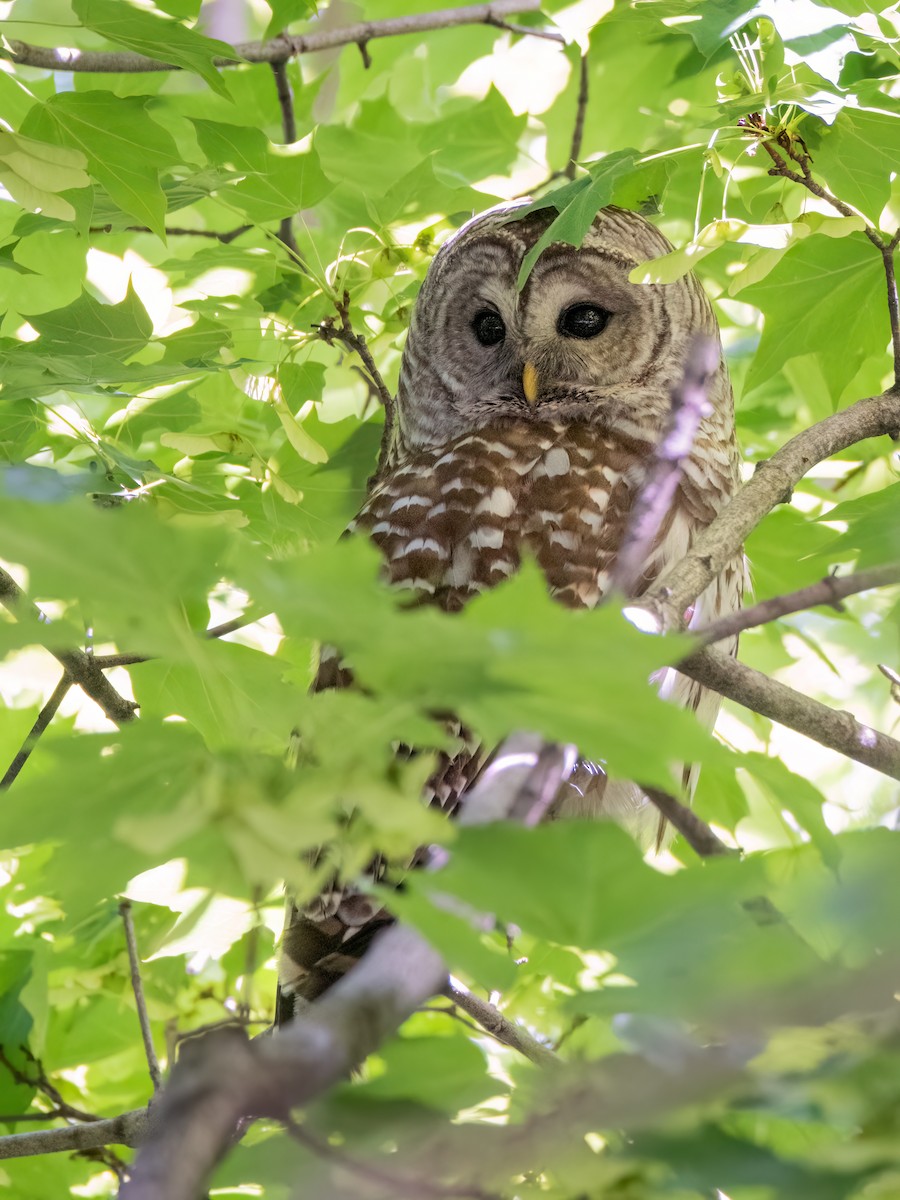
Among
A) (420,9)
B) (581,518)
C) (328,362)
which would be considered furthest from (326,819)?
(420,9)

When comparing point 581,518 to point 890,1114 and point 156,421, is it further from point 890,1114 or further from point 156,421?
point 890,1114

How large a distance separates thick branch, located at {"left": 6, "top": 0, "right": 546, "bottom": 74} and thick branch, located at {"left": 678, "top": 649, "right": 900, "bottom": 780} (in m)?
1.18

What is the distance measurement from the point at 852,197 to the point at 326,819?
1613 millimetres

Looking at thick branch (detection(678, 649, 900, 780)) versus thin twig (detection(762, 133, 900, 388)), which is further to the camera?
thin twig (detection(762, 133, 900, 388))

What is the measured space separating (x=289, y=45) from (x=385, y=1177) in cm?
254

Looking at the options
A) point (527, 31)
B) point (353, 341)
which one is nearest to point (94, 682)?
point (353, 341)

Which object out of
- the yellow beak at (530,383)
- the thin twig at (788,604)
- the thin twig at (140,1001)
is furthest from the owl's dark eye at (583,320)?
the thin twig at (788,604)

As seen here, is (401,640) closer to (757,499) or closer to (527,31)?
(757,499)

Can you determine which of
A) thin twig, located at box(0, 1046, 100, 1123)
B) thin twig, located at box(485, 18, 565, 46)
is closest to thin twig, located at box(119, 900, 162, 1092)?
thin twig, located at box(0, 1046, 100, 1123)

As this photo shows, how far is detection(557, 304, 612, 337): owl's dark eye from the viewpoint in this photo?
9.84 feet

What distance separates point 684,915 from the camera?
85cm

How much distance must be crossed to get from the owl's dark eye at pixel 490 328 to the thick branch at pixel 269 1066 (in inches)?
95.7

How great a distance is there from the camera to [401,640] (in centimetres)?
80

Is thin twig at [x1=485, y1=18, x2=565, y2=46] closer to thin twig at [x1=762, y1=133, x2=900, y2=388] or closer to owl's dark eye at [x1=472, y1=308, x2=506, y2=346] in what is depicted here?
owl's dark eye at [x1=472, y1=308, x2=506, y2=346]
